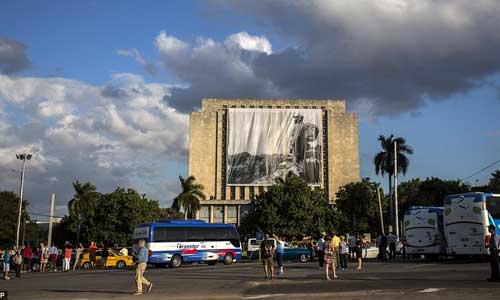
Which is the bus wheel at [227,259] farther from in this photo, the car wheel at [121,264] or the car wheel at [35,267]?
the car wheel at [35,267]

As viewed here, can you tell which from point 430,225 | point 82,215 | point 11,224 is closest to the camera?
point 430,225

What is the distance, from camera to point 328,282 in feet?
→ 63.3

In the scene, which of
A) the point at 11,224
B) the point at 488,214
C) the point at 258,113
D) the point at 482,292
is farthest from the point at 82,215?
the point at 482,292

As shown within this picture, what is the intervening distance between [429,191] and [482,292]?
229ft

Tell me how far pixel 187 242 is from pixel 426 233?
1509cm

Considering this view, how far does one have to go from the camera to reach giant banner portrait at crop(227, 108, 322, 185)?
358 ft

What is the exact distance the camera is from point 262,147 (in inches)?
4318

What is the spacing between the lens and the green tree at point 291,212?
206 feet

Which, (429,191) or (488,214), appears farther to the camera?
(429,191)

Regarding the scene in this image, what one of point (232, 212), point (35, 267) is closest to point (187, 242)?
point (35, 267)

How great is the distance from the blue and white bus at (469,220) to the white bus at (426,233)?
2.74 m

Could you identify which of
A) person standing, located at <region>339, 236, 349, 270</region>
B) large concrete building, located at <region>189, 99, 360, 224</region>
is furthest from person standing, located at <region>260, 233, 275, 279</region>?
large concrete building, located at <region>189, 99, 360, 224</region>

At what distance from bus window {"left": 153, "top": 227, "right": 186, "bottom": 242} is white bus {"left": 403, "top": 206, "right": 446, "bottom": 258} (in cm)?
1439

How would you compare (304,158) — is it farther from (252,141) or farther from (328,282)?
(328,282)
